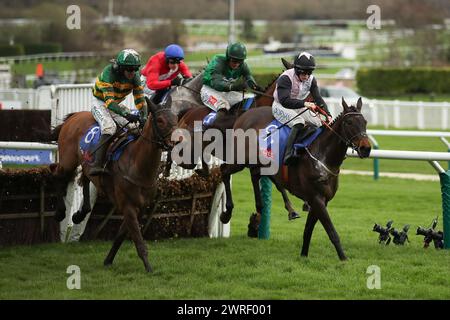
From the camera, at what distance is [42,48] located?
38031 mm

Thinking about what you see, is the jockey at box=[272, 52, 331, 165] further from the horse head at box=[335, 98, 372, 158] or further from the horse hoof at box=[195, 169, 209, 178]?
the horse hoof at box=[195, 169, 209, 178]

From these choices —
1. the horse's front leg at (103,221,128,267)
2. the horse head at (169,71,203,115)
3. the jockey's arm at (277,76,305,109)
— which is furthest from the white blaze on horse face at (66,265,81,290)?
the horse head at (169,71,203,115)

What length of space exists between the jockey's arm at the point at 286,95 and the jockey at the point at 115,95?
1.31 metres

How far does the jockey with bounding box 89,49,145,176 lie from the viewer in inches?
347

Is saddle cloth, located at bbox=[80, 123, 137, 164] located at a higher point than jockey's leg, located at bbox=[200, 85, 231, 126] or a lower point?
lower

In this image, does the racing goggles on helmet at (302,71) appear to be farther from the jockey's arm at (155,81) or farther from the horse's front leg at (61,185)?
the horse's front leg at (61,185)

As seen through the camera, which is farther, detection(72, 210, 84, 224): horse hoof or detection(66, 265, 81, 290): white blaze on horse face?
detection(72, 210, 84, 224): horse hoof

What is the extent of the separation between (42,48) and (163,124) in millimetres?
30893

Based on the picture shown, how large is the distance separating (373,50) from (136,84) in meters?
42.8

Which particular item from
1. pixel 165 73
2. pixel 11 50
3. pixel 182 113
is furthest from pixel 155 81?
pixel 11 50

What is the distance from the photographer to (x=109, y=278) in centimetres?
798

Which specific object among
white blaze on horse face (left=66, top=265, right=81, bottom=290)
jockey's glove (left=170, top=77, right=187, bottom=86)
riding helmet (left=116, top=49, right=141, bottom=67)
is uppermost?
riding helmet (left=116, top=49, right=141, bottom=67)
